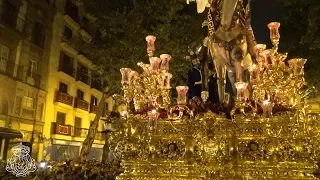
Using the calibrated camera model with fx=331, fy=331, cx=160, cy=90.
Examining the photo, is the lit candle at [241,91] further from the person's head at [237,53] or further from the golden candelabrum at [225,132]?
the person's head at [237,53]

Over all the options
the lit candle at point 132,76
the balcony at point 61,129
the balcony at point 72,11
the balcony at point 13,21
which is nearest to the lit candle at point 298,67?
the lit candle at point 132,76

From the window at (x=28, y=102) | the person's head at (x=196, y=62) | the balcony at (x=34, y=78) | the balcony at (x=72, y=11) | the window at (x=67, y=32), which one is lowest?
the person's head at (x=196, y=62)

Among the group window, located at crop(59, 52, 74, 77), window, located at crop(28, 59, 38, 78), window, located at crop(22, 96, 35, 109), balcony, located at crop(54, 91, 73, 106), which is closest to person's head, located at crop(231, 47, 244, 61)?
window, located at crop(22, 96, 35, 109)

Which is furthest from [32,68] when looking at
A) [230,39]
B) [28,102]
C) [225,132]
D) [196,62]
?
[225,132]

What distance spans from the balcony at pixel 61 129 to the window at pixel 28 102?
223cm

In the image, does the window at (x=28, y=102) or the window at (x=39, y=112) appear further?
the window at (x=39, y=112)

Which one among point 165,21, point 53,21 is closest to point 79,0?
point 165,21

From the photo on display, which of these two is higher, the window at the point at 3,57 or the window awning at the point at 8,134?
the window at the point at 3,57

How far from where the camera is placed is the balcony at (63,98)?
929 inches

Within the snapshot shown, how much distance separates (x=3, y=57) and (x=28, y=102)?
3.41 meters

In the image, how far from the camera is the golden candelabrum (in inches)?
196

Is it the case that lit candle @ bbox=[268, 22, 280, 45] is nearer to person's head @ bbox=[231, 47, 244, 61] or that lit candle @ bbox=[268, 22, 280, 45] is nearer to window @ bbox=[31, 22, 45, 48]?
person's head @ bbox=[231, 47, 244, 61]

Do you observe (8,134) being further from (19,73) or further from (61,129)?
(61,129)

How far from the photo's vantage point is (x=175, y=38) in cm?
1324
